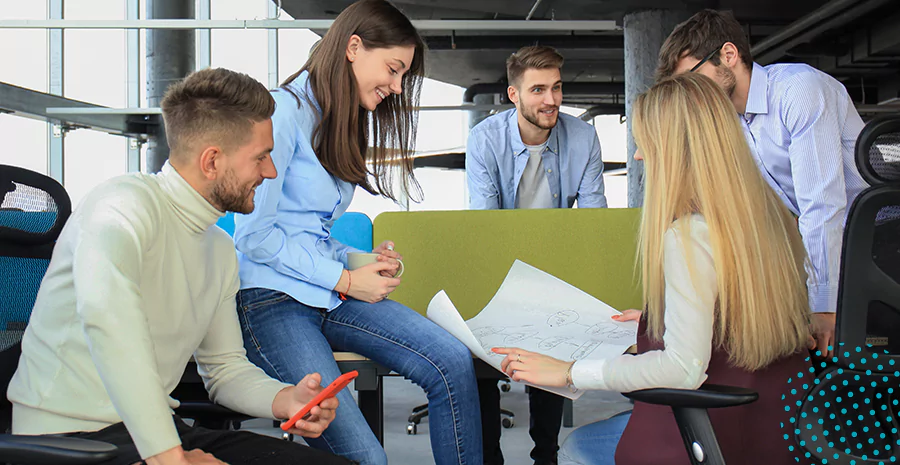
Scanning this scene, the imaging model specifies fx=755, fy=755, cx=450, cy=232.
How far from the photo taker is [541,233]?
6.58 feet

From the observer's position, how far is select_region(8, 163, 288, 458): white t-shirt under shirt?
104cm

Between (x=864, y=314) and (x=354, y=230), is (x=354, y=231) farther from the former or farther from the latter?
(x=864, y=314)

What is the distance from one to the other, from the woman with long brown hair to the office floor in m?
1.91

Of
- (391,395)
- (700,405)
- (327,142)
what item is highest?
(327,142)

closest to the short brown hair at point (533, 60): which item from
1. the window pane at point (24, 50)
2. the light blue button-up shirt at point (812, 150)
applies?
the light blue button-up shirt at point (812, 150)

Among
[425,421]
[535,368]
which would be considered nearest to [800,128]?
[535,368]

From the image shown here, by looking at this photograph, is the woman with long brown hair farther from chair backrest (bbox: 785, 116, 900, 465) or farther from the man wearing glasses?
the man wearing glasses

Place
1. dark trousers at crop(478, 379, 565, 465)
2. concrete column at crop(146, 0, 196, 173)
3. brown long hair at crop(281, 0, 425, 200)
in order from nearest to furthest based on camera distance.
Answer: brown long hair at crop(281, 0, 425, 200), dark trousers at crop(478, 379, 565, 465), concrete column at crop(146, 0, 196, 173)

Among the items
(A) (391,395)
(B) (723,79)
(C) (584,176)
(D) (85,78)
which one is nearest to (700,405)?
(B) (723,79)

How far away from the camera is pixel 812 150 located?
1771 mm

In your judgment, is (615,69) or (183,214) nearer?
(183,214)

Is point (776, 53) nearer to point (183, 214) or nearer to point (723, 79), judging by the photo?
point (723, 79)

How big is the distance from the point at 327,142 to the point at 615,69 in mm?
10606

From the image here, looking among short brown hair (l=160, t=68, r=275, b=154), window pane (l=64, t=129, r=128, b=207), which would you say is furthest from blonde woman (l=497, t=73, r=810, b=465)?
window pane (l=64, t=129, r=128, b=207)
